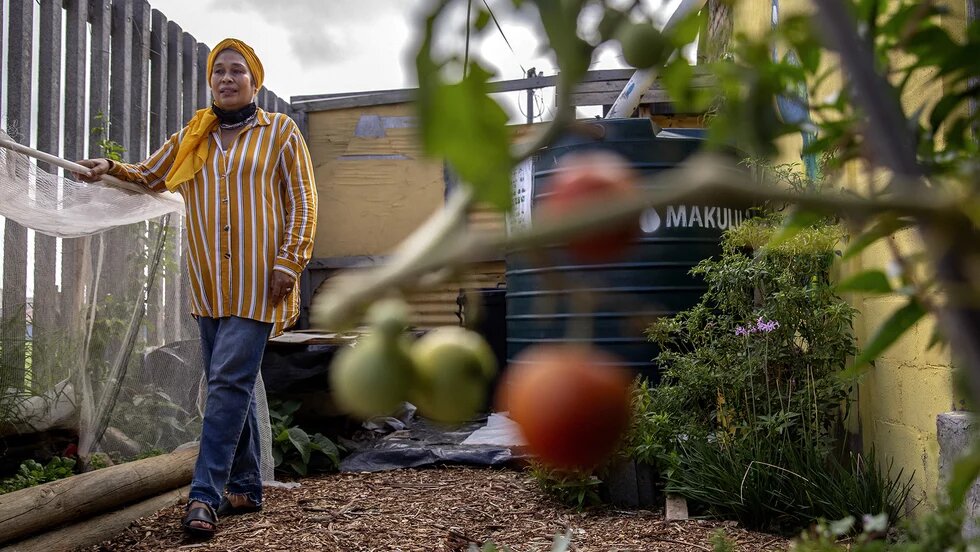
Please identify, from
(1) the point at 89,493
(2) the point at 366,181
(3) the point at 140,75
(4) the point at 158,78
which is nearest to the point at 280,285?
(1) the point at 89,493

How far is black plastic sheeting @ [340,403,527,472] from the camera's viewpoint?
10.8ft

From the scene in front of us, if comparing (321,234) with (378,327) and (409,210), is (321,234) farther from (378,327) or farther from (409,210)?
(378,327)

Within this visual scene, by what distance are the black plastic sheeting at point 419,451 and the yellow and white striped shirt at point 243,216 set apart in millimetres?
1030

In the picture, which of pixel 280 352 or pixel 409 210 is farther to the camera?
pixel 409 210

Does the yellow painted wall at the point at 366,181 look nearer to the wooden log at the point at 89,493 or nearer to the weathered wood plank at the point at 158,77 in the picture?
the weathered wood plank at the point at 158,77

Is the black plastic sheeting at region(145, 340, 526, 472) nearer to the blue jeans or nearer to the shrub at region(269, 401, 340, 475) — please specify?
the shrub at region(269, 401, 340, 475)

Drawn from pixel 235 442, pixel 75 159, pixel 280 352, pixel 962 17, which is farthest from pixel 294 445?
pixel 962 17

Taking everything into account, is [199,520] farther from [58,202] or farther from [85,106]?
[85,106]

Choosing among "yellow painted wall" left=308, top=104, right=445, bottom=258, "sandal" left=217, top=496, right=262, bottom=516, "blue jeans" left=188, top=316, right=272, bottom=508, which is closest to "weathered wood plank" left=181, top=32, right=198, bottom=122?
"yellow painted wall" left=308, top=104, right=445, bottom=258

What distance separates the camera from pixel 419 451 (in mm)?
3395

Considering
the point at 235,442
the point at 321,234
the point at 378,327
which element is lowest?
the point at 235,442

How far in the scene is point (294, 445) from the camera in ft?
10.7

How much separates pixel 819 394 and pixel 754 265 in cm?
40

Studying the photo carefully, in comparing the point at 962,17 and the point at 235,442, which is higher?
the point at 962,17
